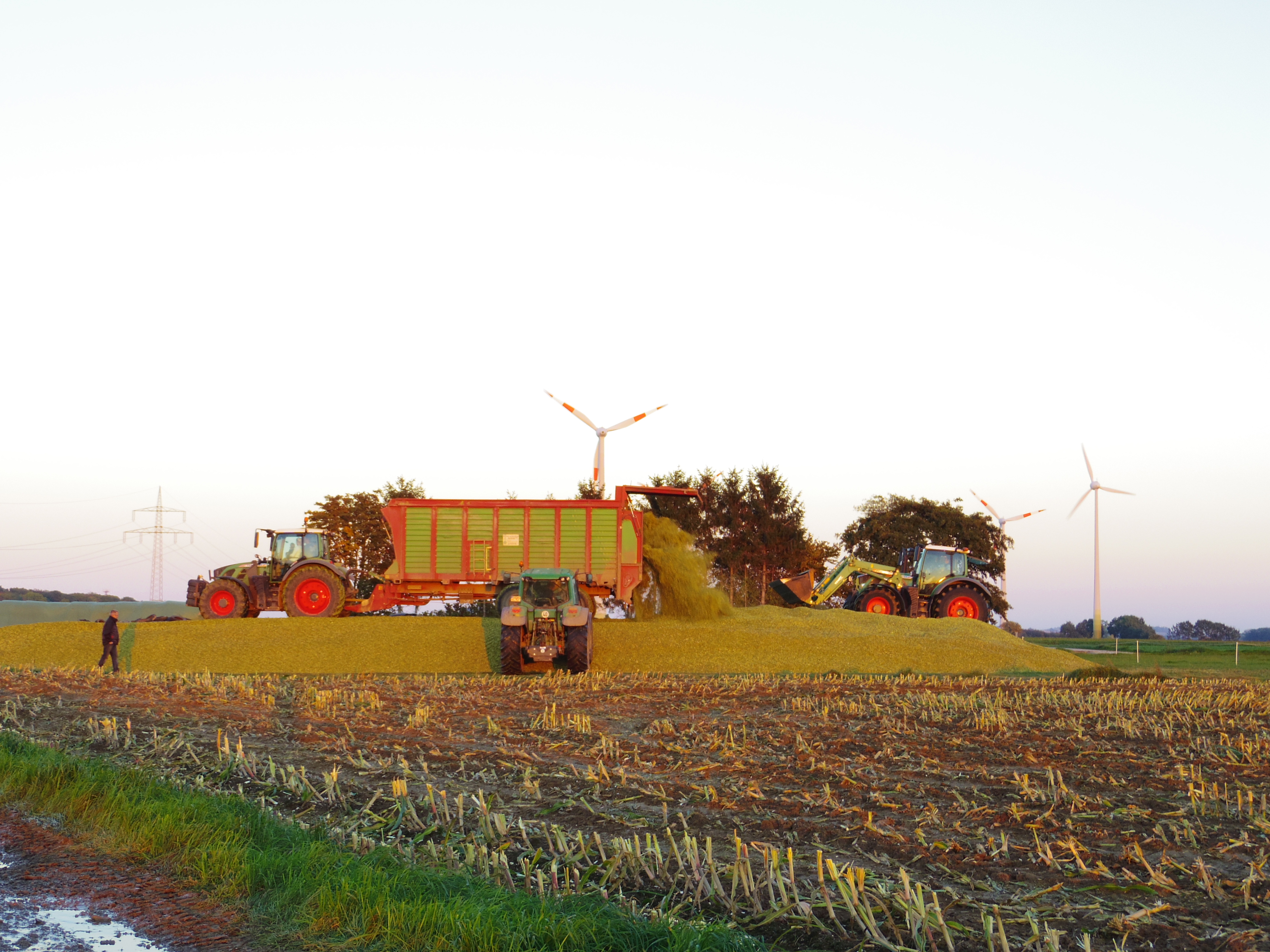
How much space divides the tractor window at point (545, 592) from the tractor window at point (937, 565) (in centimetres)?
1745

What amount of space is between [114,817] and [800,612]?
85.9 feet

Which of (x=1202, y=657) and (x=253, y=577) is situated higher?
(x=253, y=577)

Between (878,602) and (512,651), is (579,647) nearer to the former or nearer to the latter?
(512,651)

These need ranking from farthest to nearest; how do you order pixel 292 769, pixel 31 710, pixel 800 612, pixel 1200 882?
pixel 800 612 → pixel 31 710 → pixel 292 769 → pixel 1200 882

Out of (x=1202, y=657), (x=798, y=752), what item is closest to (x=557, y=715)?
(x=798, y=752)

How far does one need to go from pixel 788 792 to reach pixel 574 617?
1204cm

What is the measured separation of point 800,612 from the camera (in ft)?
108

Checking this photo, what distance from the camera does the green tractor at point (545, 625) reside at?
21.9 metres

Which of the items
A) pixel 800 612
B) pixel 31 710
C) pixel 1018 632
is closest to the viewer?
pixel 31 710

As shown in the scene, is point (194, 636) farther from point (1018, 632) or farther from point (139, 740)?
point (1018, 632)

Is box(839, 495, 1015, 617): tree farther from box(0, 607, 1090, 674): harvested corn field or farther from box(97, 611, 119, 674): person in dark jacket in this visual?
box(97, 611, 119, 674): person in dark jacket

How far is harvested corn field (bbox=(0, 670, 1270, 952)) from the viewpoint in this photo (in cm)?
622

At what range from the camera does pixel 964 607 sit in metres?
35.0

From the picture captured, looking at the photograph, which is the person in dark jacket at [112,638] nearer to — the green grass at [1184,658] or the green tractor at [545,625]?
the green tractor at [545,625]
